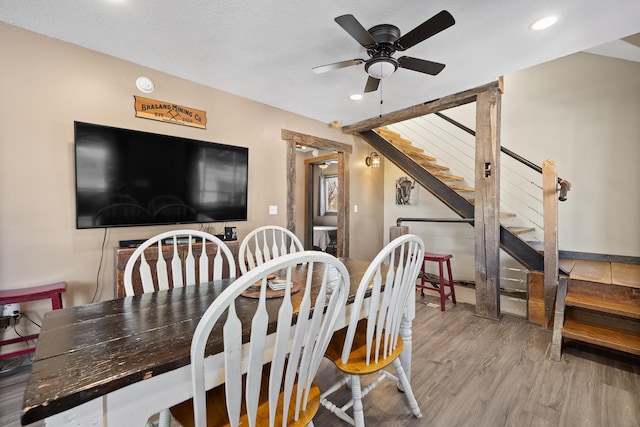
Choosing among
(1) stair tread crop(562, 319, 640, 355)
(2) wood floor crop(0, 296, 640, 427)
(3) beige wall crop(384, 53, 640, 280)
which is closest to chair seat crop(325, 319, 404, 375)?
(2) wood floor crop(0, 296, 640, 427)

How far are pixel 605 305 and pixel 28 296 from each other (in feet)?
14.0

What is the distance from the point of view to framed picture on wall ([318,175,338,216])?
6.58m

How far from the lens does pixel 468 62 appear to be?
8.38 feet

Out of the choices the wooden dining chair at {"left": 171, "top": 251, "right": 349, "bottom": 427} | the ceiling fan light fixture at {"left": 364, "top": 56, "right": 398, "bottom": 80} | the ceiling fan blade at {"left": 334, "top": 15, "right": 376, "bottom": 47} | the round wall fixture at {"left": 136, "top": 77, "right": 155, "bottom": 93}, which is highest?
the round wall fixture at {"left": 136, "top": 77, "right": 155, "bottom": 93}

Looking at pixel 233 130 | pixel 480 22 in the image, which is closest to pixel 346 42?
pixel 480 22

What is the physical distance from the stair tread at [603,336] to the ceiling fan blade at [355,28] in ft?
8.97

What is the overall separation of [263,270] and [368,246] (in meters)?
4.40

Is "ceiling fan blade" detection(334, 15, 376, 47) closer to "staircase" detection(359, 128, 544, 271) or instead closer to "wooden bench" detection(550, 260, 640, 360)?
"staircase" detection(359, 128, 544, 271)

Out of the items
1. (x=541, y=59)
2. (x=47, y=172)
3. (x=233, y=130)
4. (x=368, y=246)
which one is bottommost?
(x=368, y=246)

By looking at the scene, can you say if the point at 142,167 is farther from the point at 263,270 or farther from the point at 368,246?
the point at 368,246

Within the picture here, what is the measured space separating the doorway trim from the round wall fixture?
5.10 ft

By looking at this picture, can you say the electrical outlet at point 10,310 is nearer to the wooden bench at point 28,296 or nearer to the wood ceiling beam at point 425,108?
the wooden bench at point 28,296

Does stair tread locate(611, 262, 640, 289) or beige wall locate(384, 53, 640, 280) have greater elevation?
beige wall locate(384, 53, 640, 280)

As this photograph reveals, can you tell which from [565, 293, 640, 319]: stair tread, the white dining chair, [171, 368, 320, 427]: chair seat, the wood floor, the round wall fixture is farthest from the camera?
the round wall fixture
